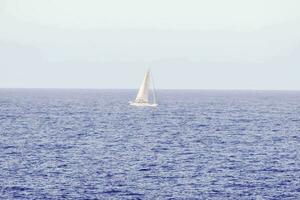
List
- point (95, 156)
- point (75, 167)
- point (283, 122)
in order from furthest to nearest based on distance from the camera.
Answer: point (283, 122), point (95, 156), point (75, 167)

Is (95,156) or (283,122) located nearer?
(95,156)

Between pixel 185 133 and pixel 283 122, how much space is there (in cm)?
4152

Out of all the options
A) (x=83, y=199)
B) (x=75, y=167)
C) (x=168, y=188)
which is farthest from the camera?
(x=75, y=167)

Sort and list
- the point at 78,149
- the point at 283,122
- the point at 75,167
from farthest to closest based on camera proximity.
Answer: the point at 283,122
the point at 78,149
the point at 75,167

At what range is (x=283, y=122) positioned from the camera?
16575cm

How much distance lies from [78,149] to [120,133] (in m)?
30.0

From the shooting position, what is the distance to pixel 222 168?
3403 inches

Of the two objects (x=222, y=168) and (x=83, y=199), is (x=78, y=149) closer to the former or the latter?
(x=222, y=168)

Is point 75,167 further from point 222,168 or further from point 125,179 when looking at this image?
point 222,168

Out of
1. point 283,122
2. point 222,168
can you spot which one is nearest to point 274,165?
point 222,168

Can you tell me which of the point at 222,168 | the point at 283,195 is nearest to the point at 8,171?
the point at 222,168

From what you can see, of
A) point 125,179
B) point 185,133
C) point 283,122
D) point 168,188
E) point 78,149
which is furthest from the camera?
point 283,122

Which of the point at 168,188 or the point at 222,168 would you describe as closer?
the point at 168,188

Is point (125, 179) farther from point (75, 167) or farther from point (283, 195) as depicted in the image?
point (283, 195)
